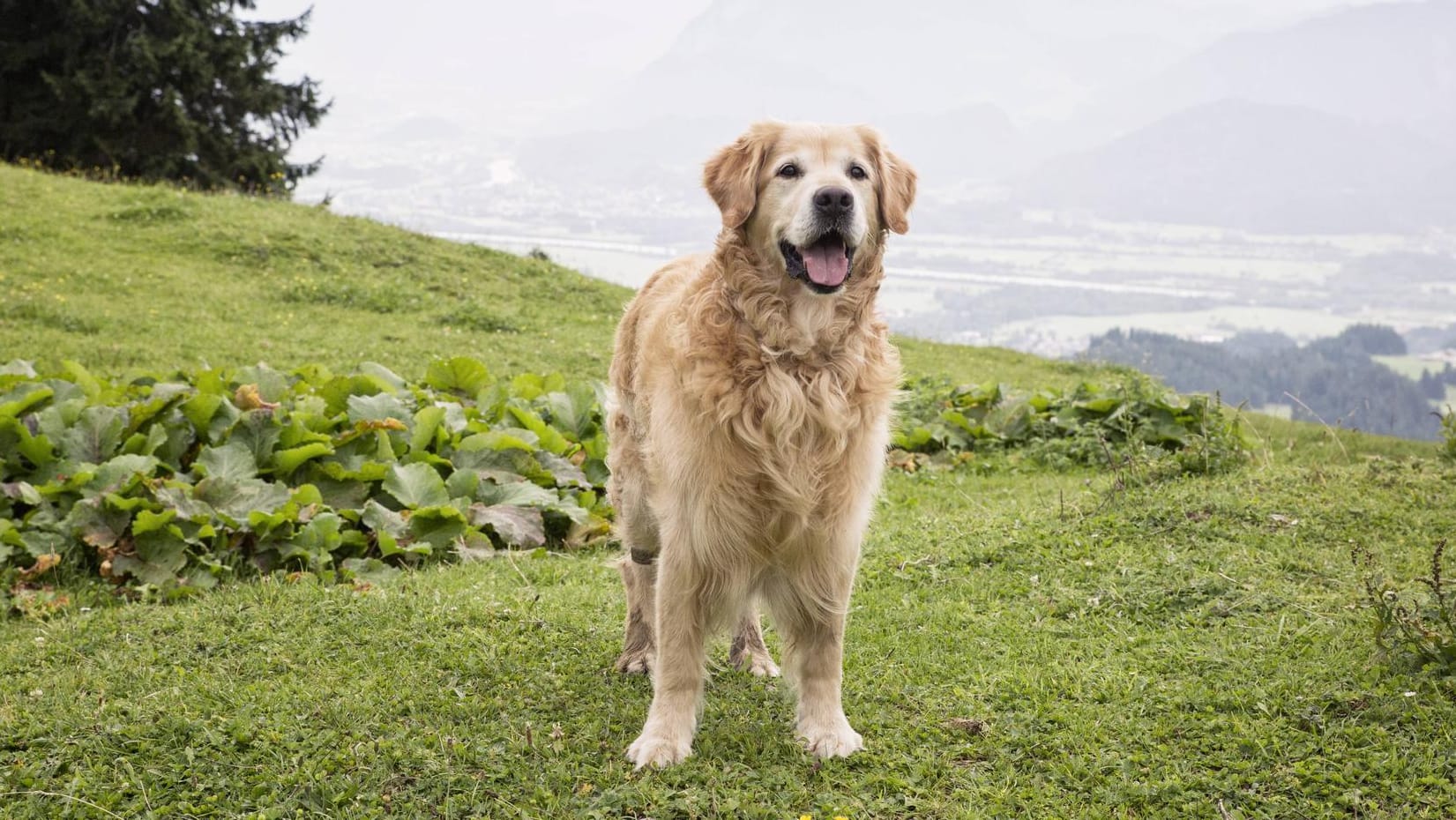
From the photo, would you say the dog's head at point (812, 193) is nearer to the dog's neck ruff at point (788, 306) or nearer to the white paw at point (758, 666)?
the dog's neck ruff at point (788, 306)

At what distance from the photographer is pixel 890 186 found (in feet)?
13.9

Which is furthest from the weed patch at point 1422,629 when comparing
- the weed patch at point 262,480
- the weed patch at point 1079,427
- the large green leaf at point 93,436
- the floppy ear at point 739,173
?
the large green leaf at point 93,436

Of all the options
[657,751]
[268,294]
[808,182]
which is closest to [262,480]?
[657,751]

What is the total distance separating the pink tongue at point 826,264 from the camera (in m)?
3.83

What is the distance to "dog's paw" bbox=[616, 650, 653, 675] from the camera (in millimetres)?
4793

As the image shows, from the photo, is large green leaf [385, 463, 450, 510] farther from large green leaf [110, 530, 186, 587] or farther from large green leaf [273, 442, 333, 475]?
large green leaf [110, 530, 186, 587]

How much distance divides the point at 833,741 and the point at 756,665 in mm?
904

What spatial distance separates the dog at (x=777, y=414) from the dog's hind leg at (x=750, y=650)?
0.61 m

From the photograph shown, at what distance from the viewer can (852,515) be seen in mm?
4074

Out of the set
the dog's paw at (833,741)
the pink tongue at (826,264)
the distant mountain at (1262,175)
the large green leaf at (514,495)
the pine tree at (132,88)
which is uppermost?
the distant mountain at (1262,175)

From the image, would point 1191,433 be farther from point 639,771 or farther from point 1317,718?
point 639,771

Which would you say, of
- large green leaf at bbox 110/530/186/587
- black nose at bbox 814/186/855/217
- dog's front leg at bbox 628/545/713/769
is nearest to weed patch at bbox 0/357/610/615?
large green leaf at bbox 110/530/186/587

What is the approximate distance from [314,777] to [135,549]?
2900 millimetres

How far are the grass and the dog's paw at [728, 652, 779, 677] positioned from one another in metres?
0.09
